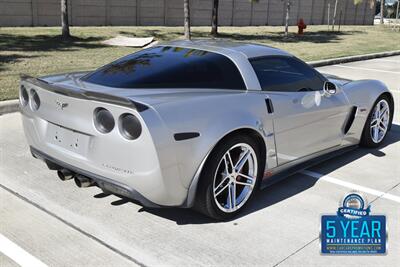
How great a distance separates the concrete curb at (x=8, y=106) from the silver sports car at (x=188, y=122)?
117 inches

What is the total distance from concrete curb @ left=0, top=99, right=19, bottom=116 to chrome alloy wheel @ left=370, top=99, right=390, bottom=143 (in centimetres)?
500

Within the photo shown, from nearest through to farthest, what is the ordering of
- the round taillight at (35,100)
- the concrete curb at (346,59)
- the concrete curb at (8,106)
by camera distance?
the round taillight at (35,100) < the concrete curb at (8,106) < the concrete curb at (346,59)

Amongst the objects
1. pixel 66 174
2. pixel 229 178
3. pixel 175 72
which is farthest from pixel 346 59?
pixel 66 174

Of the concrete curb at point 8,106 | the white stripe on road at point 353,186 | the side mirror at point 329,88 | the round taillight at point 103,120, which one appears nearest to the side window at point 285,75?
the side mirror at point 329,88

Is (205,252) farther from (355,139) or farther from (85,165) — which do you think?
(355,139)

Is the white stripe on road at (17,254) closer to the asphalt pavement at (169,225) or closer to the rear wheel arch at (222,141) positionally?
the asphalt pavement at (169,225)

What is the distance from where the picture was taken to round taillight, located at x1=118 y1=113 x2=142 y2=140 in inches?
123

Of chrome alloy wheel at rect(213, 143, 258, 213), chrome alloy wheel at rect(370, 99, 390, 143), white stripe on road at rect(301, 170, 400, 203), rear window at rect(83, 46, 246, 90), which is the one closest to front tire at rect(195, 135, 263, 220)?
chrome alloy wheel at rect(213, 143, 258, 213)

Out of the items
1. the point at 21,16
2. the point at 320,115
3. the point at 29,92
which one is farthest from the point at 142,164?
the point at 21,16

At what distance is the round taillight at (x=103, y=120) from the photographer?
3260 millimetres

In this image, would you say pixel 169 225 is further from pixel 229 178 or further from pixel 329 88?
pixel 329 88

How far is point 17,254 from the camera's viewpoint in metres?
3.20

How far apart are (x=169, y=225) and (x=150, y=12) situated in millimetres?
25578

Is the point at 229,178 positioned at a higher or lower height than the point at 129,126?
lower
